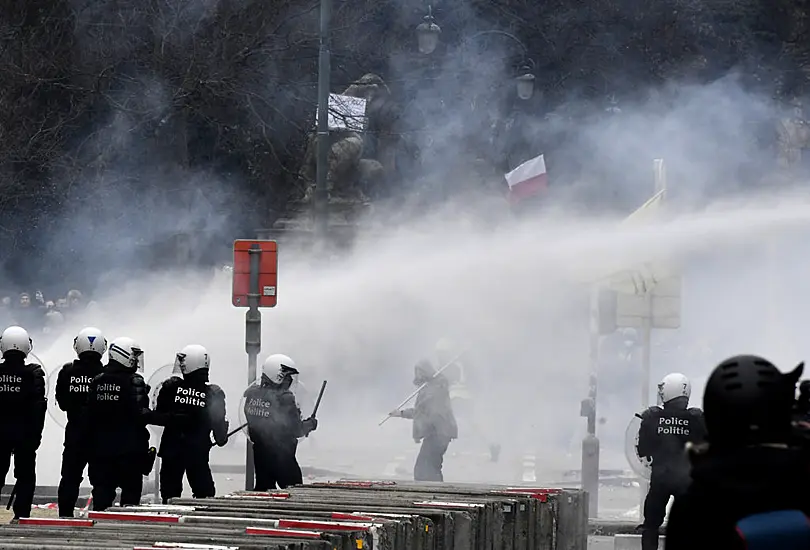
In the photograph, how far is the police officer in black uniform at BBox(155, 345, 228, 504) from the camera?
1164 cm

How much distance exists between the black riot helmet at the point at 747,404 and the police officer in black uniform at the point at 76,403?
845 cm

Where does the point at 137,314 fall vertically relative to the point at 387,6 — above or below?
below

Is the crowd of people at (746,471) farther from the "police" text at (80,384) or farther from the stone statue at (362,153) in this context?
the stone statue at (362,153)

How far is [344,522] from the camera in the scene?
7.21 m

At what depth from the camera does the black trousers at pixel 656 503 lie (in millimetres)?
11680

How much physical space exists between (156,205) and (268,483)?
1664cm

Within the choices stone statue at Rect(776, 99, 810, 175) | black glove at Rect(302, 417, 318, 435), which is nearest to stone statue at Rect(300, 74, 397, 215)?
stone statue at Rect(776, 99, 810, 175)

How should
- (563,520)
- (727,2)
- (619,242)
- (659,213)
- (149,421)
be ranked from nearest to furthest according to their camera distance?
(563,520) < (149,421) < (659,213) < (619,242) < (727,2)

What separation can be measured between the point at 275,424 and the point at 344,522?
5147 millimetres

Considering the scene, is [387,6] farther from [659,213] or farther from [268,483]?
[268,483]

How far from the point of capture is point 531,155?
1339 inches

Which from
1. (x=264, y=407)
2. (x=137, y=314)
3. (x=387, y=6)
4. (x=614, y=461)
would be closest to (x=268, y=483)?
(x=264, y=407)

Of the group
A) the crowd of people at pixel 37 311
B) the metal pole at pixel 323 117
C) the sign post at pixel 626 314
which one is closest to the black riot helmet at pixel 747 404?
the sign post at pixel 626 314

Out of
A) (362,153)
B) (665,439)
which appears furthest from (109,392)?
(362,153)
